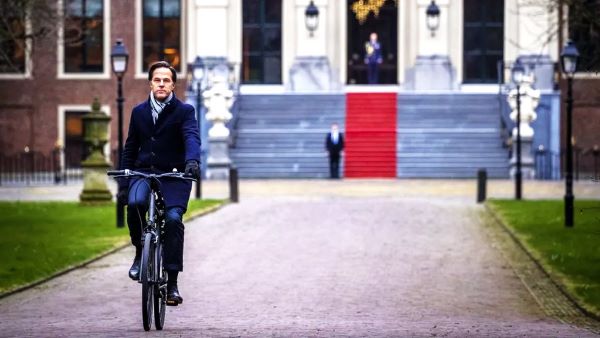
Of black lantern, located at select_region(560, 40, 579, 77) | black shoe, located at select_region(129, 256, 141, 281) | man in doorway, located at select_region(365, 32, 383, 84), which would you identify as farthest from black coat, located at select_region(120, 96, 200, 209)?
man in doorway, located at select_region(365, 32, 383, 84)

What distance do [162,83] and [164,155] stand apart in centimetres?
56

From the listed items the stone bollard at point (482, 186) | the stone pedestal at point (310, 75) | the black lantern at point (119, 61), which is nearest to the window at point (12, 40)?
the black lantern at point (119, 61)

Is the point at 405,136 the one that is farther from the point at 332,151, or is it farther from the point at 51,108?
the point at 51,108

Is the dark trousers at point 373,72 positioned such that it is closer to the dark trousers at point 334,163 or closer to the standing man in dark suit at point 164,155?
the dark trousers at point 334,163

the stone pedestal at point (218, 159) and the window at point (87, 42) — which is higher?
the window at point (87, 42)

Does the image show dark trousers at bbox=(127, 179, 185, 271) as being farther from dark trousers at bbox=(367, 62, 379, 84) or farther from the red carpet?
dark trousers at bbox=(367, 62, 379, 84)

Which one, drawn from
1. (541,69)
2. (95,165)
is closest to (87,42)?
(541,69)

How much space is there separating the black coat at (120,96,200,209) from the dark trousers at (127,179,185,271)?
0.12m

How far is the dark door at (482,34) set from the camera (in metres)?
49.5

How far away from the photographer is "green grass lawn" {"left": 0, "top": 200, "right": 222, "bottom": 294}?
18.2 m

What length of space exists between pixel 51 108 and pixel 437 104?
12255mm

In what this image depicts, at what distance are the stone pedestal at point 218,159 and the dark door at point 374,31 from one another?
9922mm

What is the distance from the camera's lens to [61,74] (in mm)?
50875

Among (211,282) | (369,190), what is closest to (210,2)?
(369,190)
